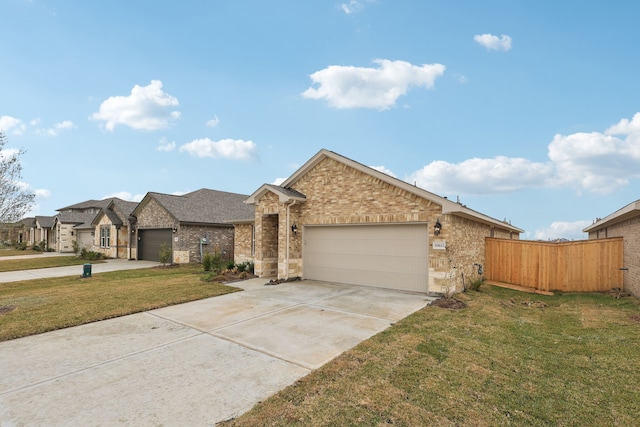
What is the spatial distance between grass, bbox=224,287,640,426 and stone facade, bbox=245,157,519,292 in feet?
11.4

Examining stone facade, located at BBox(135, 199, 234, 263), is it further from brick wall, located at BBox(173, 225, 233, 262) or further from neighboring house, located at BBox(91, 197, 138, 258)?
neighboring house, located at BBox(91, 197, 138, 258)

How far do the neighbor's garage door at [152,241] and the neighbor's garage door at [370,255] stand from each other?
1395 centimetres

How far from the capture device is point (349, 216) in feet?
39.0

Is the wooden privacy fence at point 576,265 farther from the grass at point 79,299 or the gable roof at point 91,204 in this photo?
the gable roof at point 91,204

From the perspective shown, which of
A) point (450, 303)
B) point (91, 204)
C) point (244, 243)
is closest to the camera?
point (450, 303)

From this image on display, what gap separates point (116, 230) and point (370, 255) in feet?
81.7

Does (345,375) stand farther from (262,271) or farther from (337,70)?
(337,70)

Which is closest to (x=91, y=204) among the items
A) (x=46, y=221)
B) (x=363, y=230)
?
(x=46, y=221)

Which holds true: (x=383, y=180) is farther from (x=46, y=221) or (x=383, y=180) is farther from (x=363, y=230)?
(x=46, y=221)

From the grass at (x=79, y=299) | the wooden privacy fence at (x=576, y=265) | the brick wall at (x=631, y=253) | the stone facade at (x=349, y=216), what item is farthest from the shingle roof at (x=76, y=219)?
the brick wall at (x=631, y=253)

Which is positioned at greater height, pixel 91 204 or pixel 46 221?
pixel 91 204

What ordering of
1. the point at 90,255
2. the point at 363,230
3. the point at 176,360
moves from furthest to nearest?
the point at 90,255 < the point at 363,230 < the point at 176,360

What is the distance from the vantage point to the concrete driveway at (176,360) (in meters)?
3.64

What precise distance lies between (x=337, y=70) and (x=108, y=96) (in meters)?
11.3
